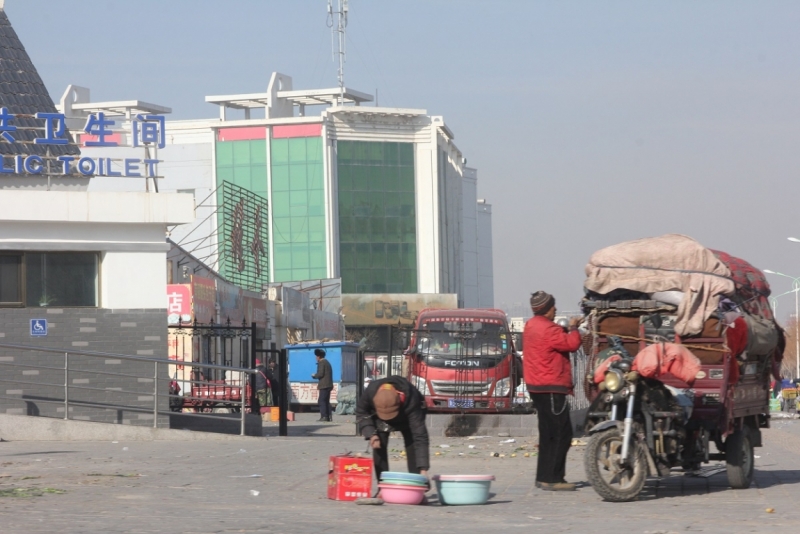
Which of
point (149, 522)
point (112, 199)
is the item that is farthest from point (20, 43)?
point (149, 522)

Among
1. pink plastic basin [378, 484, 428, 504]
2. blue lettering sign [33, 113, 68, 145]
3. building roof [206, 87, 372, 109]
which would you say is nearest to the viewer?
Answer: pink plastic basin [378, 484, 428, 504]

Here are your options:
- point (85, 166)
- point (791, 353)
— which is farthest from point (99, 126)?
point (791, 353)

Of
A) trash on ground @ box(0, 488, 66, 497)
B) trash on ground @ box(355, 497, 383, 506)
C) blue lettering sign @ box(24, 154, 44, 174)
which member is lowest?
trash on ground @ box(355, 497, 383, 506)

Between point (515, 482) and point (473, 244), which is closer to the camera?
point (515, 482)

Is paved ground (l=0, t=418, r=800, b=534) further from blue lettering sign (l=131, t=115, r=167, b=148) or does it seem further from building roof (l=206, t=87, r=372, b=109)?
building roof (l=206, t=87, r=372, b=109)

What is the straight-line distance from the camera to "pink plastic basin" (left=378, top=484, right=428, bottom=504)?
10.2 metres

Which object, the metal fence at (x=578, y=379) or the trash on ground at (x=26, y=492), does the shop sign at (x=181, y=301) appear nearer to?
the metal fence at (x=578, y=379)

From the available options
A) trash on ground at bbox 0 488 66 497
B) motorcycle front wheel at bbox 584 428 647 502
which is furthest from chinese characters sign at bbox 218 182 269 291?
motorcycle front wheel at bbox 584 428 647 502

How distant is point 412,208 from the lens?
4035 inches

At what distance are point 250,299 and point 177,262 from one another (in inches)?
211

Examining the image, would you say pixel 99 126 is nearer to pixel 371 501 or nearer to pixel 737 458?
pixel 371 501

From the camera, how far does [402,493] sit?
33.3 feet

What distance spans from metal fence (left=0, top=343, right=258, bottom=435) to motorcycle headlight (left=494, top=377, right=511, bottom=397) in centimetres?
565

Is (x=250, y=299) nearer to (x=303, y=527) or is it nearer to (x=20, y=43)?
(x=20, y=43)
